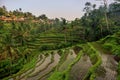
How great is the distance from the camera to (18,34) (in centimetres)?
6944

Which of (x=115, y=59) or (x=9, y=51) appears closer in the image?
(x=115, y=59)

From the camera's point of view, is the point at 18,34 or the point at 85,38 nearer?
the point at 85,38

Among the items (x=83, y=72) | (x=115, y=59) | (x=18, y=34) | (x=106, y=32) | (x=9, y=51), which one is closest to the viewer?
(x=83, y=72)

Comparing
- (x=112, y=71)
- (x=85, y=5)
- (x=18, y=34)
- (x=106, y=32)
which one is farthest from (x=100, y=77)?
(x=85, y=5)

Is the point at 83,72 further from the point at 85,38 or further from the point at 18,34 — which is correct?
the point at 18,34

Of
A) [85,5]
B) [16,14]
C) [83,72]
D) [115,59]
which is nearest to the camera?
[83,72]

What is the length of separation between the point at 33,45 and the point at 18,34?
7.46 metres

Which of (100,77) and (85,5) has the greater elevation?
(85,5)

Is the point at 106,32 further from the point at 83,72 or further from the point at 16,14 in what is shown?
the point at 16,14

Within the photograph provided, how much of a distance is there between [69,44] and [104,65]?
116 feet

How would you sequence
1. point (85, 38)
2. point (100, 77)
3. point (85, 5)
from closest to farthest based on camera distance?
point (100, 77), point (85, 38), point (85, 5)

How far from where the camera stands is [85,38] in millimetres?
63312

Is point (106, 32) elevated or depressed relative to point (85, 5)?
depressed

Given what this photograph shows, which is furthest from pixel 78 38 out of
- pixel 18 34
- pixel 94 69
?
pixel 94 69
